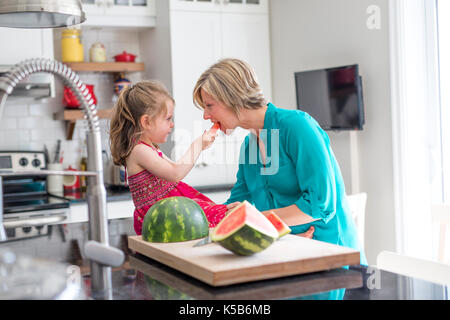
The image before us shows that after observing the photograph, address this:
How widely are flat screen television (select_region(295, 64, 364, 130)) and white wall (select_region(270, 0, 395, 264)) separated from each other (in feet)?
0.43

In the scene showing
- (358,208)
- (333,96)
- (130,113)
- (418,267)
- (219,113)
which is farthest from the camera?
(333,96)

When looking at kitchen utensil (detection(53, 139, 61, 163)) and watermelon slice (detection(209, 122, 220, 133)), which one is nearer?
watermelon slice (detection(209, 122, 220, 133))

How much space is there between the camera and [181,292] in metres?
1.04

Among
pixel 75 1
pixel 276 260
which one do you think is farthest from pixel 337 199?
pixel 75 1

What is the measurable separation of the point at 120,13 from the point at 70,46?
45 cm

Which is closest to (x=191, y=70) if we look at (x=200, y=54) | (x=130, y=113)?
(x=200, y=54)

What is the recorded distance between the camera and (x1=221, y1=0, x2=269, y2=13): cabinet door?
4348mm

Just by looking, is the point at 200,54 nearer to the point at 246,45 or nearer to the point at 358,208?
the point at 246,45

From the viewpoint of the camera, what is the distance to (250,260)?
110 centimetres

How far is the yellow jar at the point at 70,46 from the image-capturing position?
4.15 meters

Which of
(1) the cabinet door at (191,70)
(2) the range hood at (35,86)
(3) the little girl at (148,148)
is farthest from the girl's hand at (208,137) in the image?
(1) the cabinet door at (191,70)

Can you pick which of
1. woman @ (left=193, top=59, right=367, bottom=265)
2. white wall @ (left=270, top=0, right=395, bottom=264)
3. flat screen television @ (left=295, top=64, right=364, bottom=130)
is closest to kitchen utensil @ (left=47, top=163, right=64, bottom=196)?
flat screen television @ (left=295, top=64, right=364, bottom=130)

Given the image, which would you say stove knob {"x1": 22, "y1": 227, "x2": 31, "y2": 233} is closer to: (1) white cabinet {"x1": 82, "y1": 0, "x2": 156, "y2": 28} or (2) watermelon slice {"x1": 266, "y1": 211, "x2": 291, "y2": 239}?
(2) watermelon slice {"x1": 266, "y1": 211, "x2": 291, "y2": 239}
